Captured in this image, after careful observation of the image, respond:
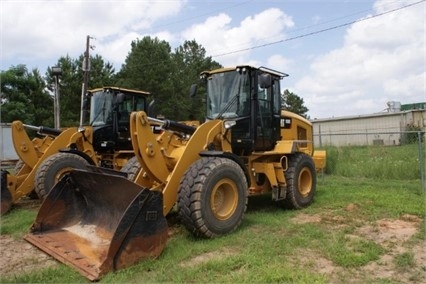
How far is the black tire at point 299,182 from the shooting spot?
7469 mm

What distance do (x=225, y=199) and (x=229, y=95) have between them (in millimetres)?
1985

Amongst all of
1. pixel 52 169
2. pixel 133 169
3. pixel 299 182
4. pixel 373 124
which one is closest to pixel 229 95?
pixel 133 169

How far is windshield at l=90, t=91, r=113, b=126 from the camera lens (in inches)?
429

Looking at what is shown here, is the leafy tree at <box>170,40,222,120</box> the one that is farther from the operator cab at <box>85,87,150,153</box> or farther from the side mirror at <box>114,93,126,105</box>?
the side mirror at <box>114,93,126,105</box>

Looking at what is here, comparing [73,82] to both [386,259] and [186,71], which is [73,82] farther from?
[386,259]

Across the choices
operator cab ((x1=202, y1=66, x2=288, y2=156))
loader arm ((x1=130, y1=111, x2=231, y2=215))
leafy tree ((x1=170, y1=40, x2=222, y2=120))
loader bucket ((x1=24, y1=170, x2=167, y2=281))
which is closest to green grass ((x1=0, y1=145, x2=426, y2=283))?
loader bucket ((x1=24, y1=170, x2=167, y2=281))

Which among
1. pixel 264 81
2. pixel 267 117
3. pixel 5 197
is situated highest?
pixel 264 81

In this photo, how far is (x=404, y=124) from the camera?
32969mm

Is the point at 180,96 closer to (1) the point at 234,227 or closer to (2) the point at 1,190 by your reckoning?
(2) the point at 1,190

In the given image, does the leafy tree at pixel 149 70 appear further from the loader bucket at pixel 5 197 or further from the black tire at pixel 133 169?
the black tire at pixel 133 169

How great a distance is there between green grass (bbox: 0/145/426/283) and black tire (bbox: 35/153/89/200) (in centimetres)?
50

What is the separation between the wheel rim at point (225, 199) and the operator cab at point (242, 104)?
3.88ft

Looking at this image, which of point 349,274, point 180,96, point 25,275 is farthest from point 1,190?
point 180,96

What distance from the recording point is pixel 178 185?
5.66 meters
